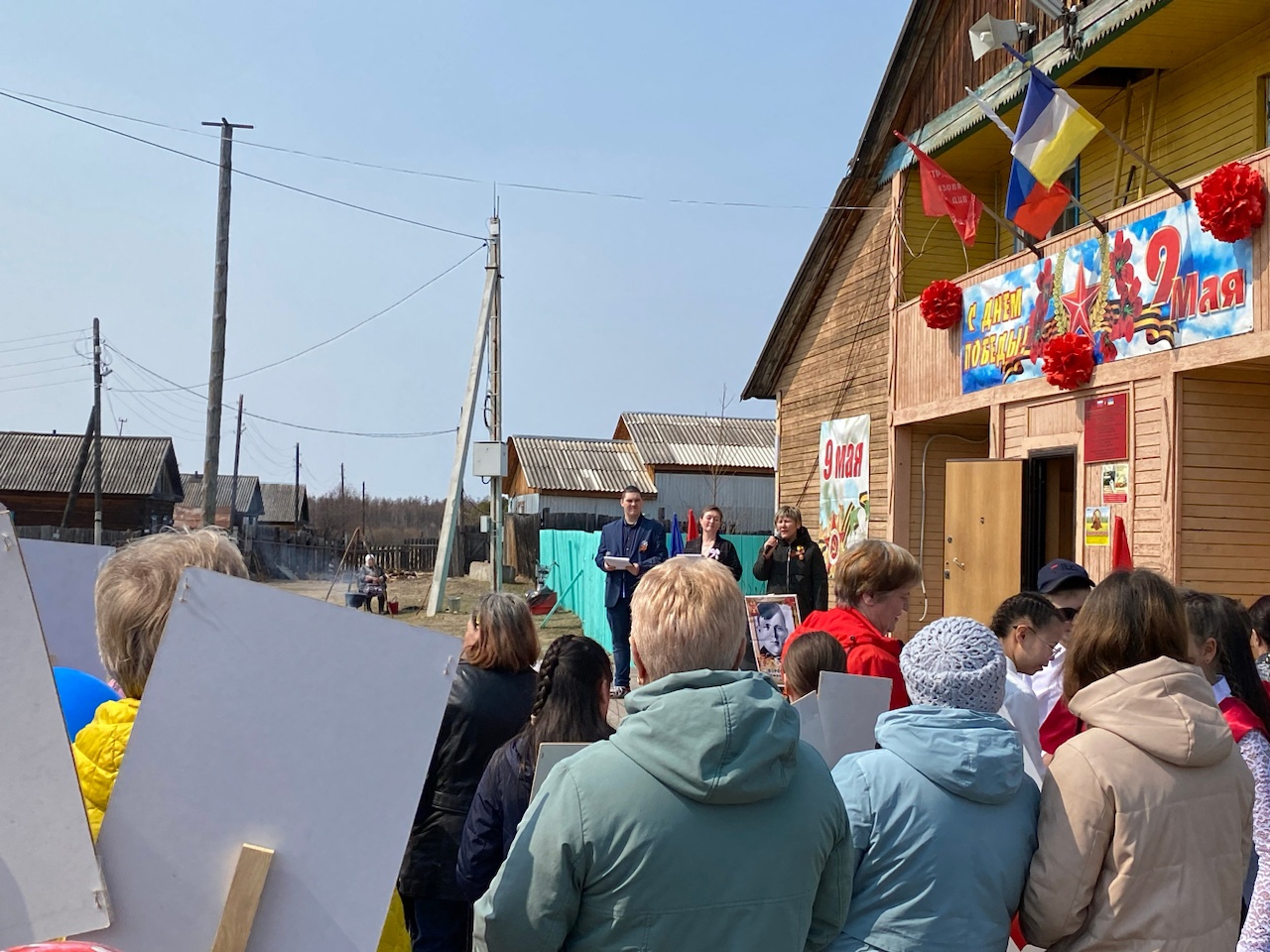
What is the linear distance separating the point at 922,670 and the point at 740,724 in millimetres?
730

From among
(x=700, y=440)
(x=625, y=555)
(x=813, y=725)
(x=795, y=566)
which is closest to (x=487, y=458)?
(x=625, y=555)

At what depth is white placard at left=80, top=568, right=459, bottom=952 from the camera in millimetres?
1734

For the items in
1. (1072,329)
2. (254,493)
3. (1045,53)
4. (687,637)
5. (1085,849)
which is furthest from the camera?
(254,493)

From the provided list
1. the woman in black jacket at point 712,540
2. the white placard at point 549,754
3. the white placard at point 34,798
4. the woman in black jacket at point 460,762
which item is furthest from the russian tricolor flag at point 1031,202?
the white placard at point 34,798

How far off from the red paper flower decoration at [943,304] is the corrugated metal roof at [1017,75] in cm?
173

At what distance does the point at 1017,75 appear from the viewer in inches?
403


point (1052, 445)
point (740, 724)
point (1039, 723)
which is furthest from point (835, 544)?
point (740, 724)

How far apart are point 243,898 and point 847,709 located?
1.66 meters

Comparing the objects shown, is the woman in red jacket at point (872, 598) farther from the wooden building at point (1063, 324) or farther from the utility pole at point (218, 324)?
the utility pole at point (218, 324)

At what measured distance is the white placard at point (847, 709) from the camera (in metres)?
2.86

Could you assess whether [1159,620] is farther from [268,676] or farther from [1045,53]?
Result: [1045,53]

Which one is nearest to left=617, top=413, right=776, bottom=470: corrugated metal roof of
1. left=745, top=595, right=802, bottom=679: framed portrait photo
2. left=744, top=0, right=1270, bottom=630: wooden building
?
left=744, top=0, right=1270, bottom=630: wooden building

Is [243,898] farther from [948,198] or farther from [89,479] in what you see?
[89,479]

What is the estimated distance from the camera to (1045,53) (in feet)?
32.5
